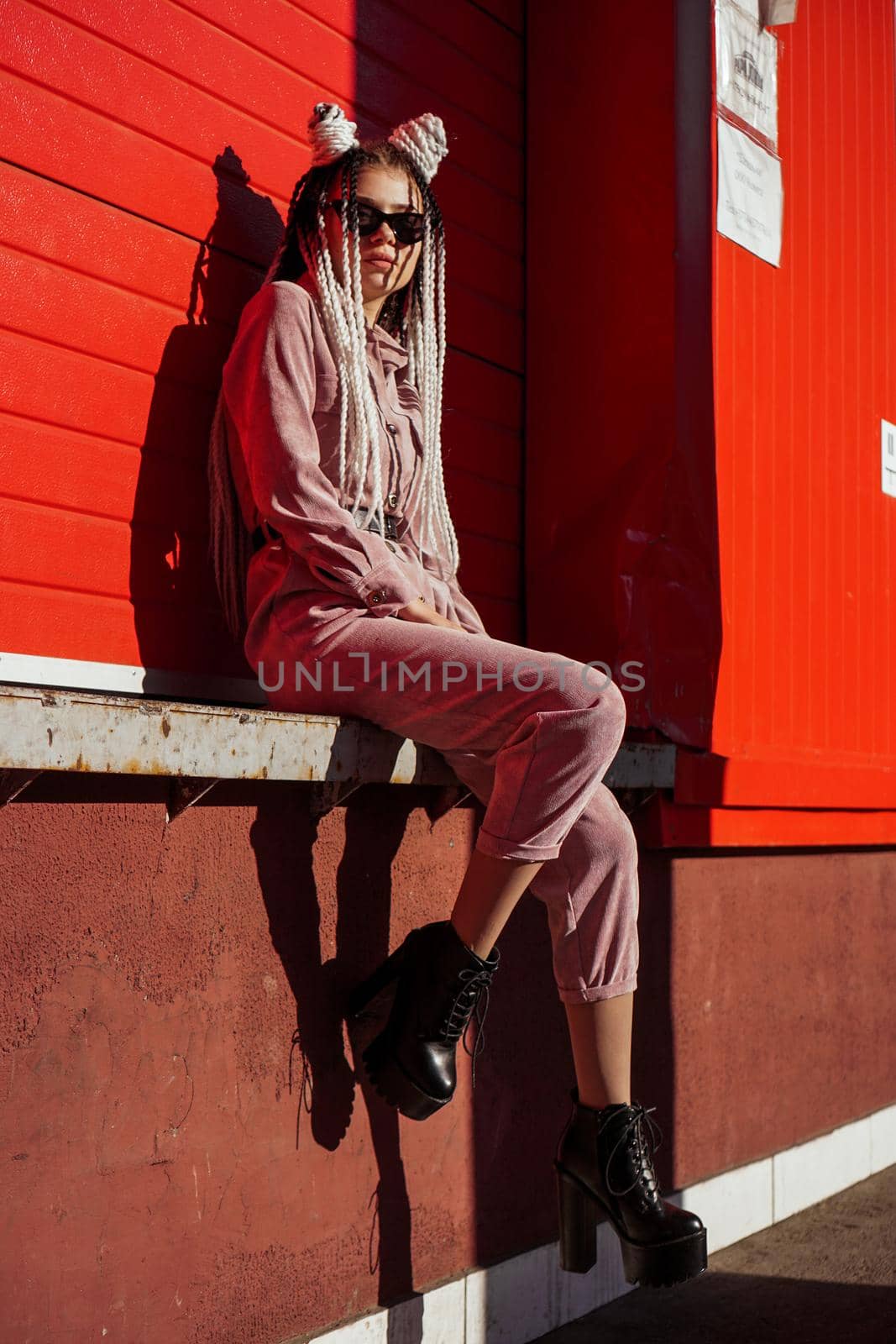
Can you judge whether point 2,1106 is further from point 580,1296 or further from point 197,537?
point 580,1296

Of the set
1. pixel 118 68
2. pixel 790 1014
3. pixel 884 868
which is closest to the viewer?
pixel 118 68

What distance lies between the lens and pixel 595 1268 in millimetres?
2734

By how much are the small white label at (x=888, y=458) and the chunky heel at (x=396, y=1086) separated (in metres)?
2.45

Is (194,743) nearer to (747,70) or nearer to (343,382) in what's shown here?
(343,382)

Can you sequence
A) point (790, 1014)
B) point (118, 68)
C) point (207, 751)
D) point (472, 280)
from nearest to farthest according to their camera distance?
point (207, 751) → point (118, 68) → point (472, 280) → point (790, 1014)

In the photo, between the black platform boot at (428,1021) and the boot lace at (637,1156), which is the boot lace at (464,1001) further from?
the boot lace at (637,1156)

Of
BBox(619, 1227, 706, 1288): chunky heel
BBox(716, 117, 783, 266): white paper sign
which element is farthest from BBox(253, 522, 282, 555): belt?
BBox(716, 117, 783, 266): white paper sign

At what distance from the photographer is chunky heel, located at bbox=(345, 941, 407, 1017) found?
2213 millimetres

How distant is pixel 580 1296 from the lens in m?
2.69

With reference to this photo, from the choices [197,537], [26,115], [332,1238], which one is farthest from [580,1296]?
[26,115]

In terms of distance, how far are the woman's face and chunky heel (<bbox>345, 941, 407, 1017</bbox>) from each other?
3.98 ft

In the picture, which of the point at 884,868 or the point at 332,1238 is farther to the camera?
the point at 884,868

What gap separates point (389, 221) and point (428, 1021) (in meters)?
1.43

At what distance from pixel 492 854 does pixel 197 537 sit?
83 centimetres
